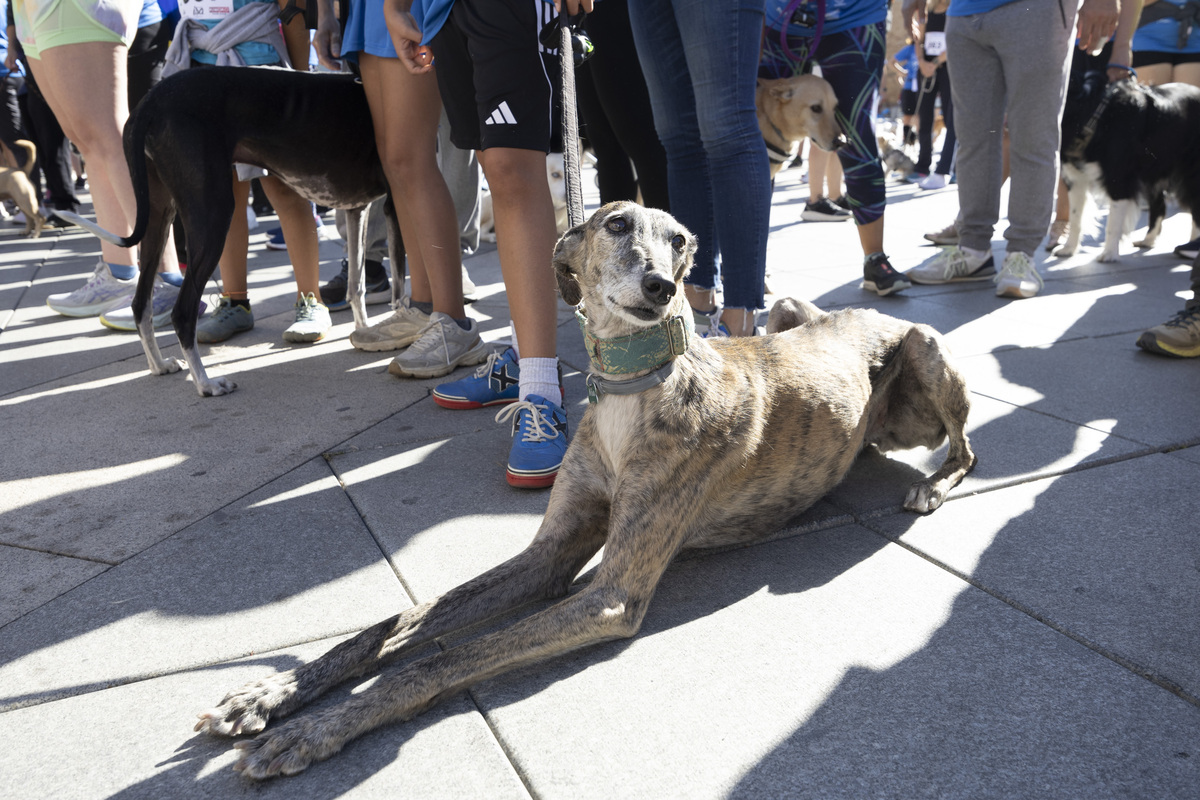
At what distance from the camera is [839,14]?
5145mm

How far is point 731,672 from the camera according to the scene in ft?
6.08

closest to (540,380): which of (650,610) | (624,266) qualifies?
(624,266)

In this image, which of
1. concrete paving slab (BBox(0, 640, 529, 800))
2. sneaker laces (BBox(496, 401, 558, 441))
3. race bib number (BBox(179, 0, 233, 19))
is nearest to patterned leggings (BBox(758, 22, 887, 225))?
sneaker laces (BBox(496, 401, 558, 441))

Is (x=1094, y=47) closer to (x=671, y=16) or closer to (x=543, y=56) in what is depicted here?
(x=671, y=16)

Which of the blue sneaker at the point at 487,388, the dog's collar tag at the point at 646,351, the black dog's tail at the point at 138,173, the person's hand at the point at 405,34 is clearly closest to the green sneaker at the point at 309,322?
the black dog's tail at the point at 138,173

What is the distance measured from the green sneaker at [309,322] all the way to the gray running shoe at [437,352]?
2.88ft

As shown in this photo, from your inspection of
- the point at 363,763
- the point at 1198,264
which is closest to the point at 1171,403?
the point at 1198,264

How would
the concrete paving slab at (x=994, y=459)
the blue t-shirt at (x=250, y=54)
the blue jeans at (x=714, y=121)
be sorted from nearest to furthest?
the concrete paving slab at (x=994, y=459) < the blue jeans at (x=714, y=121) < the blue t-shirt at (x=250, y=54)

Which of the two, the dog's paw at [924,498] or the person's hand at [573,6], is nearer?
the dog's paw at [924,498]

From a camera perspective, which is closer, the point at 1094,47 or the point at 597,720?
the point at 597,720

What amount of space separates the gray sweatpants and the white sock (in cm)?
384

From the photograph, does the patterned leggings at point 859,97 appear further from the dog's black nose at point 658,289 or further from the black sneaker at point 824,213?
the dog's black nose at point 658,289

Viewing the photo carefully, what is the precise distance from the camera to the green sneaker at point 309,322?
4.75m

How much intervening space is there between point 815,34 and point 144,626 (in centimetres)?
501
